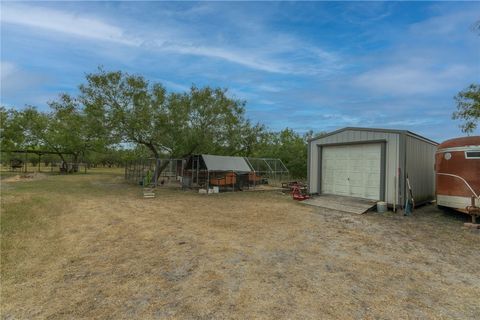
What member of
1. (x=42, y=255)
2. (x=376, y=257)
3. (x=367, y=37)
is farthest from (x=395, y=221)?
(x=42, y=255)

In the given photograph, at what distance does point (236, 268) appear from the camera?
474 centimetres

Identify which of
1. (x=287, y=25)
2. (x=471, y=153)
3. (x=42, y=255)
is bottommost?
(x=42, y=255)

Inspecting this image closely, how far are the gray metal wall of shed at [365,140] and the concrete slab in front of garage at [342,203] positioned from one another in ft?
2.81

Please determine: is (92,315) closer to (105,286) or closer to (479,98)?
(105,286)

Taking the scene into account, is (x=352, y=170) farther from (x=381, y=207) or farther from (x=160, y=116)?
(x=160, y=116)

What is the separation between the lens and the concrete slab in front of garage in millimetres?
10602

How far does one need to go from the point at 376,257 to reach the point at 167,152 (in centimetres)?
1820

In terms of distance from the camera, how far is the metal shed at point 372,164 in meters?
10.6

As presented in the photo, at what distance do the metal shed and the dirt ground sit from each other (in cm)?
235

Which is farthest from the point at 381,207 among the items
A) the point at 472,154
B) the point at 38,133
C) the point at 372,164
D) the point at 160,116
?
the point at 38,133

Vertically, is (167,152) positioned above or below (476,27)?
below

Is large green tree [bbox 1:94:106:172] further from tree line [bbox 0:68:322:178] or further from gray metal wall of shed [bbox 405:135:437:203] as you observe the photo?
gray metal wall of shed [bbox 405:135:437:203]

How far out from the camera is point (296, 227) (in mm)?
7855

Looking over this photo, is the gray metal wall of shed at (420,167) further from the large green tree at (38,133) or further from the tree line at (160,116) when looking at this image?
the large green tree at (38,133)
